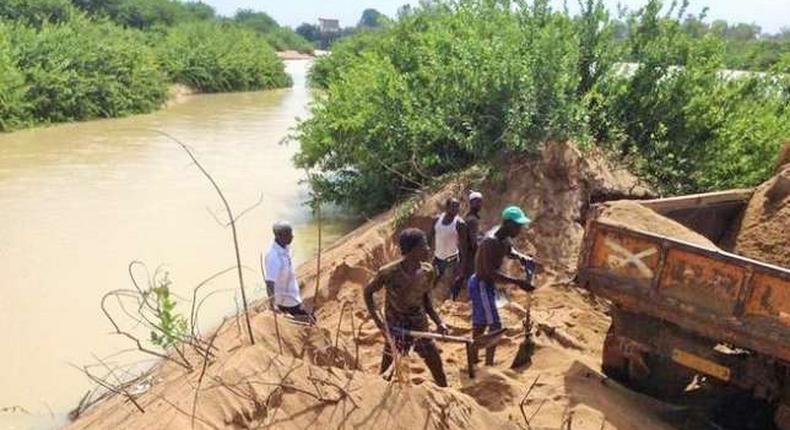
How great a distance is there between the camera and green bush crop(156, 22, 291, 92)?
40469 millimetres

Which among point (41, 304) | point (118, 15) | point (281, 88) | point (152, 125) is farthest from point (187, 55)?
point (41, 304)

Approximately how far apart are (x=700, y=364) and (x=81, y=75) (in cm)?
2806

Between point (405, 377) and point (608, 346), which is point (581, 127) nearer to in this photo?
point (608, 346)

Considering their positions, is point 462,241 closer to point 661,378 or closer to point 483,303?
point 483,303

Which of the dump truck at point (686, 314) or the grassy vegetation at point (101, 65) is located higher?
the dump truck at point (686, 314)

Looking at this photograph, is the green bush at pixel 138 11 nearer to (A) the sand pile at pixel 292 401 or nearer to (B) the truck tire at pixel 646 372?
(B) the truck tire at pixel 646 372

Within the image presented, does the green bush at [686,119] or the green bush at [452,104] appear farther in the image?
the green bush at [686,119]

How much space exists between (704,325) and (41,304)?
7828 mm

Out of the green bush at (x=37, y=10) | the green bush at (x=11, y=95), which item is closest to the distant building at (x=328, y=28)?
the green bush at (x=37, y=10)

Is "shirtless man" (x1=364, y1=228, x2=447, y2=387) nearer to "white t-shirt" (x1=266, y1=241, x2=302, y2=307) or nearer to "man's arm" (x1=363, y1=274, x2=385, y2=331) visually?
"man's arm" (x1=363, y1=274, x2=385, y2=331)

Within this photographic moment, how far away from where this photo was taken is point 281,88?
1925 inches

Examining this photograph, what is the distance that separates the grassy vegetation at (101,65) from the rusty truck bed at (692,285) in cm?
2263

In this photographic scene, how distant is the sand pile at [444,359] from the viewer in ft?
12.9

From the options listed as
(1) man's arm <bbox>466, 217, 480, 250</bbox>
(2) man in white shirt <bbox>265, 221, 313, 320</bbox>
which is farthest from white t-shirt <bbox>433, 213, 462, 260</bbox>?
(2) man in white shirt <bbox>265, 221, 313, 320</bbox>
